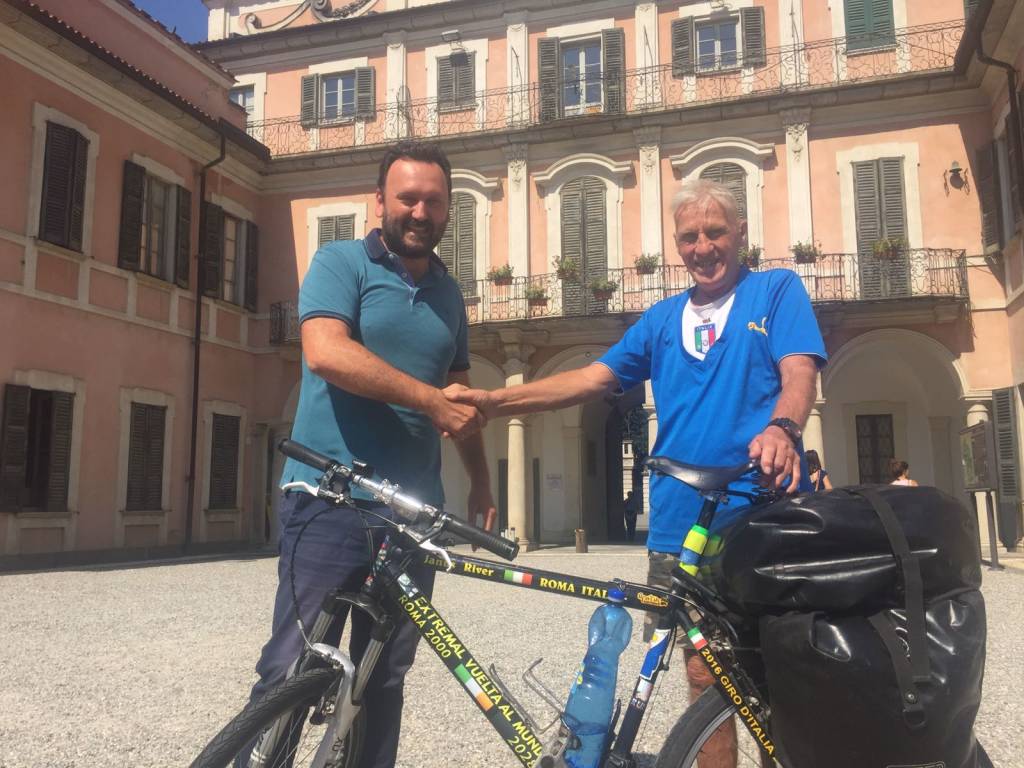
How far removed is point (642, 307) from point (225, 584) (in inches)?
347

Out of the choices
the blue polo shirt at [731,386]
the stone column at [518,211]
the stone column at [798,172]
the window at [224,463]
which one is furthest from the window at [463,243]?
the blue polo shirt at [731,386]

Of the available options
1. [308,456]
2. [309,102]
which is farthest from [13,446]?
[308,456]

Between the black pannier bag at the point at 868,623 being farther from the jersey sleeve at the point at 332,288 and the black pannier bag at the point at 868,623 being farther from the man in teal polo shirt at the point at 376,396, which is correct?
the jersey sleeve at the point at 332,288

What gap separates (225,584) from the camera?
33.3ft

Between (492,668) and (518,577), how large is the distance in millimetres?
227

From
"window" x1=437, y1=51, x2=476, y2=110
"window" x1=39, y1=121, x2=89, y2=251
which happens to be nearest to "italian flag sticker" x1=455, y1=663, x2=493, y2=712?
"window" x1=39, y1=121, x2=89, y2=251

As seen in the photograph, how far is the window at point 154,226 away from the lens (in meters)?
14.5

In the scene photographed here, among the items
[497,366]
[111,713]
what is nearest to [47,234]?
[497,366]

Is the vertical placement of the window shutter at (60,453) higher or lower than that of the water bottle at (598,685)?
higher

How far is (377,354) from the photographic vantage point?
7.59 ft

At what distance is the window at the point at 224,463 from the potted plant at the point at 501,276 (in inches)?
220

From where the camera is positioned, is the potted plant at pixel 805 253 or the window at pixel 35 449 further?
the potted plant at pixel 805 253

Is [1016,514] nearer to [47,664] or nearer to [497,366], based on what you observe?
[497,366]

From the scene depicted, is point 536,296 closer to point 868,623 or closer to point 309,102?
point 309,102
